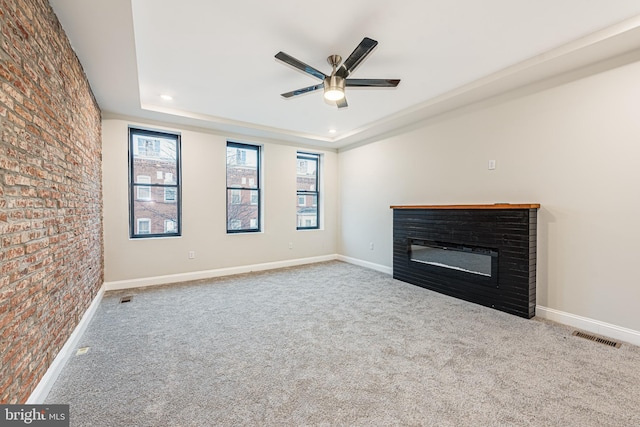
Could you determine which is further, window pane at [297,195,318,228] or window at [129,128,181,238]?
window pane at [297,195,318,228]

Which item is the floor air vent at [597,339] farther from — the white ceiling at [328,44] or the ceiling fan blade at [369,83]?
the ceiling fan blade at [369,83]

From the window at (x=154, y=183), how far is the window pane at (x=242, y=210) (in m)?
0.85

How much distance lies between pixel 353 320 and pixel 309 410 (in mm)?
1348

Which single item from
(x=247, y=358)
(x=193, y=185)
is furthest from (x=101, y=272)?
(x=247, y=358)

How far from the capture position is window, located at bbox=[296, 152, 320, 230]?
A: 589 centimetres

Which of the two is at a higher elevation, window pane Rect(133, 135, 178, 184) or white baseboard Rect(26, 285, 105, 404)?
window pane Rect(133, 135, 178, 184)

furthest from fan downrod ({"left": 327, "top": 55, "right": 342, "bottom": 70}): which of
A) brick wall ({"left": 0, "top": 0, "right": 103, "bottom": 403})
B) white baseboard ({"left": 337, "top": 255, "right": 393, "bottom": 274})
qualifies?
white baseboard ({"left": 337, "top": 255, "right": 393, "bottom": 274})

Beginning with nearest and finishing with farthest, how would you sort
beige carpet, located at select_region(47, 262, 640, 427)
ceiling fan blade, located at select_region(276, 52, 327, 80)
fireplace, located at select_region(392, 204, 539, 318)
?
1. beige carpet, located at select_region(47, 262, 640, 427)
2. ceiling fan blade, located at select_region(276, 52, 327, 80)
3. fireplace, located at select_region(392, 204, 539, 318)

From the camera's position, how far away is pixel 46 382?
175 cm

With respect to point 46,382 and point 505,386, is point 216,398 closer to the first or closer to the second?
point 46,382

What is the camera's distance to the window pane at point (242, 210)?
5059mm

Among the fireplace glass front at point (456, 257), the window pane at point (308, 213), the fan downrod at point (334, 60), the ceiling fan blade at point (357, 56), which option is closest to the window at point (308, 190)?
the window pane at point (308, 213)

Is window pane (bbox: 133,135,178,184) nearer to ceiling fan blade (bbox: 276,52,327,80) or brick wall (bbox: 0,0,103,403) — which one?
brick wall (bbox: 0,0,103,403)

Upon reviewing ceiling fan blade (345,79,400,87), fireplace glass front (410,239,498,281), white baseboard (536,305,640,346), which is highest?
ceiling fan blade (345,79,400,87)
